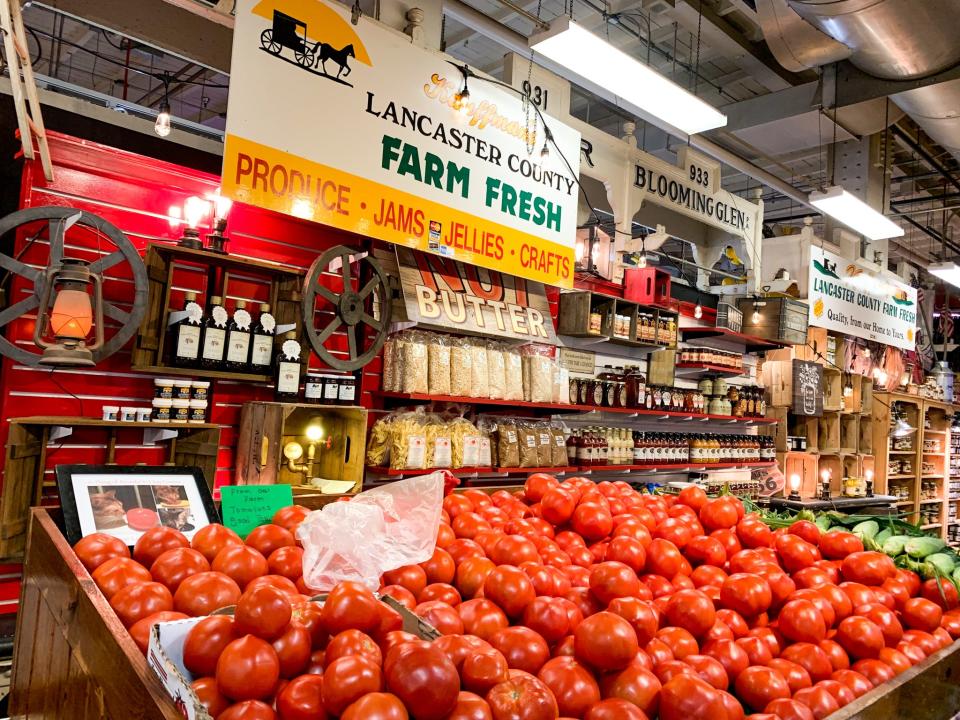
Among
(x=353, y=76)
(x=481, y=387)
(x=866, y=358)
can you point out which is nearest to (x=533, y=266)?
(x=481, y=387)

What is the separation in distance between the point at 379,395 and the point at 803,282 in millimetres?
5799

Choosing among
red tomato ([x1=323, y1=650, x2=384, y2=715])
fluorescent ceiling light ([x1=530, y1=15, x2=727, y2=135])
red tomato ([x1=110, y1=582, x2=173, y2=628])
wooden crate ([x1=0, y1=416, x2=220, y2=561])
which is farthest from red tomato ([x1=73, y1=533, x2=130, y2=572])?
fluorescent ceiling light ([x1=530, y1=15, x2=727, y2=135])

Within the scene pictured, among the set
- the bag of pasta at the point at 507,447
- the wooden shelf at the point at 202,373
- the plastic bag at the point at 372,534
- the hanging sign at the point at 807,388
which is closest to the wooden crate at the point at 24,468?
the wooden shelf at the point at 202,373

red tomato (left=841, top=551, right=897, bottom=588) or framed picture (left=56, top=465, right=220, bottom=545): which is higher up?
framed picture (left=56, top=465, right=220, bottom=545)

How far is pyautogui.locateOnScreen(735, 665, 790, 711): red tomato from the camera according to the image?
5.09 ft

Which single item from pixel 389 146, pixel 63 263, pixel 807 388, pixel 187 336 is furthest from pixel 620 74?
pixel 807 388

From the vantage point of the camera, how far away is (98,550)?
172 centimetres

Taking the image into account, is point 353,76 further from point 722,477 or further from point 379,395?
point 722,477

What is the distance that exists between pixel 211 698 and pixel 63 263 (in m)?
2.47

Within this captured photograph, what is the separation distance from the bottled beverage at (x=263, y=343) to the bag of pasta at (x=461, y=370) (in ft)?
4.00

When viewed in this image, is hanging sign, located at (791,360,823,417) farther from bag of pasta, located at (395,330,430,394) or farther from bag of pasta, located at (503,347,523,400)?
bag of pasta, located at (395,330,430,394)

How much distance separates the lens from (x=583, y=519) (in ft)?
7.84

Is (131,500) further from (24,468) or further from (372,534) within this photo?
(24,468)

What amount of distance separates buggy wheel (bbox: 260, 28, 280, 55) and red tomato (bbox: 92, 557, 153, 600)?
2615 millimetres
